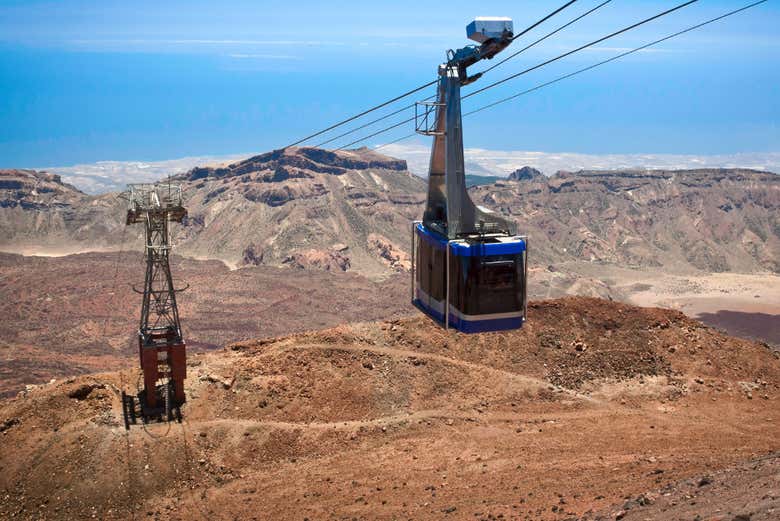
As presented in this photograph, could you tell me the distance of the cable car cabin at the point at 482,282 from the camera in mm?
27547

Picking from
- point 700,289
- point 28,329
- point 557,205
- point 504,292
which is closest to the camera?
point 504,292

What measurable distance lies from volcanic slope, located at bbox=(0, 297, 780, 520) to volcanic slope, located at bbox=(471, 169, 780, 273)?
97.2m

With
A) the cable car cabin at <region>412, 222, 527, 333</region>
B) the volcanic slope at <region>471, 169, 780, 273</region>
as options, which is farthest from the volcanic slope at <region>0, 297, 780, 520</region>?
the volcanic slope at <region>471, 169, 780, 273</region>

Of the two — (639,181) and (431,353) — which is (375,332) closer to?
(431,353)

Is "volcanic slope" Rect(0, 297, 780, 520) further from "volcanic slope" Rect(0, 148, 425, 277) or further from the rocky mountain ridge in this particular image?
the rocky mountain ridge

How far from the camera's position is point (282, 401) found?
39938mm

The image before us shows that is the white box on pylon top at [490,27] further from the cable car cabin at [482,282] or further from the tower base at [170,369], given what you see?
the tower base at [170,369]

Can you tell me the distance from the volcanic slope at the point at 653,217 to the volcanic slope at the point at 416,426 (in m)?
97.2

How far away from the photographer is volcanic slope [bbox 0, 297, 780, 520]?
32.9 m

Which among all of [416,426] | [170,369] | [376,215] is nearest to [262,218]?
[376,215]

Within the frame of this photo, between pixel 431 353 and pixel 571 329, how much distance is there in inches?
320

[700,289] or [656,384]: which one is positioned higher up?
[656,384]

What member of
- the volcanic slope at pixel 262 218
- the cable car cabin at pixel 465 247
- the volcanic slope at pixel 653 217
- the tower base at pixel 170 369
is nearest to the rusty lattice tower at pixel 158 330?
the tower base at pixel 170 369

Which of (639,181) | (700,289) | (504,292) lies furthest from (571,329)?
(639,181)
